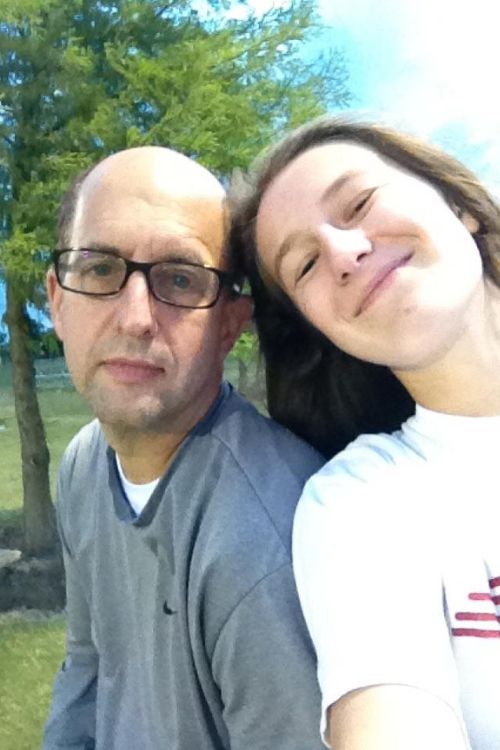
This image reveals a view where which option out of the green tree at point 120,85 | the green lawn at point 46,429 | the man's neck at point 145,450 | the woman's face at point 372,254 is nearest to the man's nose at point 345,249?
the woman's face at point 372,254

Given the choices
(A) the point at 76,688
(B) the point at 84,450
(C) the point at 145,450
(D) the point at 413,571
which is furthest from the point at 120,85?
(D) the point at 413,571

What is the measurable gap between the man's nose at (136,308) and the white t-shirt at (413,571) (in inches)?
8.1

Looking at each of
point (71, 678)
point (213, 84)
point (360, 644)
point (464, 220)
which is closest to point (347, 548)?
point (360, 644)

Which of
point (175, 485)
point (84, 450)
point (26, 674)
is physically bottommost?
point (26, 674)

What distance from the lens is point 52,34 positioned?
4.75 feet

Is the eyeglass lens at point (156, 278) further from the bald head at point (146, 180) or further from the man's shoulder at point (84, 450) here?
the man's shoulder at point (84, 450)

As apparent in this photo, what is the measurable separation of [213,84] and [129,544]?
89cm

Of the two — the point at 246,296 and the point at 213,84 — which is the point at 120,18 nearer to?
the point at 213,84

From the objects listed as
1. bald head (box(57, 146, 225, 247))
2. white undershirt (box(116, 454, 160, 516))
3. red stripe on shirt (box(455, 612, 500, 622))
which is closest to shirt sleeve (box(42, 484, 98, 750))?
white undershirt (box(116, 454, 160, 516))

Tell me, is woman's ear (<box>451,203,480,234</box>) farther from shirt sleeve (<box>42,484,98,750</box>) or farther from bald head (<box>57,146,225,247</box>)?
shirt sleeve (<box>42,484,98,750</box>)

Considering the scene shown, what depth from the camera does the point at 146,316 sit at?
73 centimetres

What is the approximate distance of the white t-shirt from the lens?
537mm

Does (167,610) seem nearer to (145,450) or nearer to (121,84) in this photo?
(145,450)

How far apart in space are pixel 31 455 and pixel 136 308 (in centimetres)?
97
